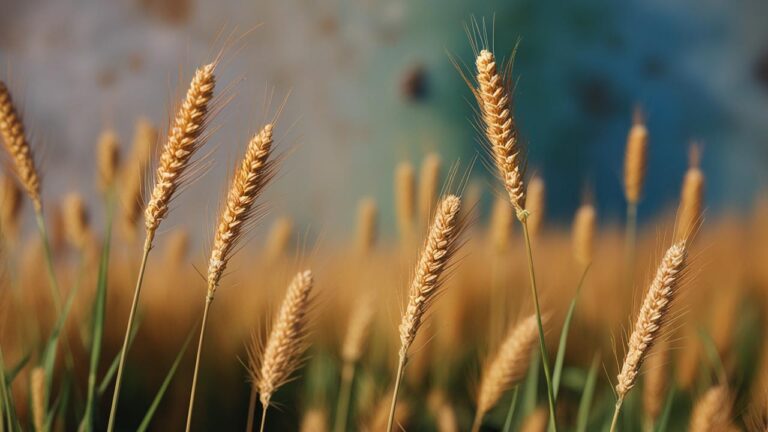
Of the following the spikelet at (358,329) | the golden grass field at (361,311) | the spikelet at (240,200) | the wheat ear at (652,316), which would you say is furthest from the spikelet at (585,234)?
the spikelet at (240,200)

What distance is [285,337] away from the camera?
794 mm

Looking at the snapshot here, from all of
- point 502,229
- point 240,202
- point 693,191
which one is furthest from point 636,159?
point 240,202

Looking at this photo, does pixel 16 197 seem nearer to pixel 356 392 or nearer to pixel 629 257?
pixel 356 392

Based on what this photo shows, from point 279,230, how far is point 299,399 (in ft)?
1.42

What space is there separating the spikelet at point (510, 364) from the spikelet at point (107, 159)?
2.53ft

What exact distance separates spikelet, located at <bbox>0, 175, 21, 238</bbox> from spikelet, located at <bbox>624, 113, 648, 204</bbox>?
40.6 inches

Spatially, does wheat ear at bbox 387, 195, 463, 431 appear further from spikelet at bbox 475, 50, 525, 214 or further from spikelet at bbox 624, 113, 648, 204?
spikelet at bbox 624, 113, 648, 204

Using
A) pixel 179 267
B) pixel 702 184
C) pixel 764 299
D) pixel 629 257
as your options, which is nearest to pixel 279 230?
pixel 179 267

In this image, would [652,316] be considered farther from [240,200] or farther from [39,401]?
[39,401]

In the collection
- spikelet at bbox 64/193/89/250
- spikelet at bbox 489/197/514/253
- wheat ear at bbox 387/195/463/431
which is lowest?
wheat ear at bbox 387/195/463/431

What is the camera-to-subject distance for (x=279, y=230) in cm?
181

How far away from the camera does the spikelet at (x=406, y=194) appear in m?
1.62

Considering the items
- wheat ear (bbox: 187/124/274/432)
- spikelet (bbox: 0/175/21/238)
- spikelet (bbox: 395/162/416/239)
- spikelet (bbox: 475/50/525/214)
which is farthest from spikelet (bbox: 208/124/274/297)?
spikelet (bbox: 395/162/416/239)

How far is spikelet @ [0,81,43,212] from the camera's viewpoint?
947mm
